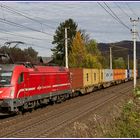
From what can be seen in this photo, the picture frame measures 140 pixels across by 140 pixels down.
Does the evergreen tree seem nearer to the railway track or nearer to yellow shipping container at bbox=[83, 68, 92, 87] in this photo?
yellow shipping container at bbox=[83, 68, 92, 87]

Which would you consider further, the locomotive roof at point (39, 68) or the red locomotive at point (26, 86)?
the locomotive roof at point (39, 68)

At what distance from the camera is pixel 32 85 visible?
2588cm

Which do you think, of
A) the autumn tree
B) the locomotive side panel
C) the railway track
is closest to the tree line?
the autumn tree

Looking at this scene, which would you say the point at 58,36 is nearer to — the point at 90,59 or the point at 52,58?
the point at 52,58

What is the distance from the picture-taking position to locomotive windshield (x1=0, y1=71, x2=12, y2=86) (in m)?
23.2

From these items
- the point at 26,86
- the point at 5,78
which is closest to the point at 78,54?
the point at 26,86

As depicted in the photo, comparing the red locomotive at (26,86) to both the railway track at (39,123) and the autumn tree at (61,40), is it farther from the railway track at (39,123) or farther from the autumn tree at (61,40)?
the autumn tree at (61,40)

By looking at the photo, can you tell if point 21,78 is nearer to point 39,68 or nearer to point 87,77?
point 39,68

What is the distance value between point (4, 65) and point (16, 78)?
1.13 m

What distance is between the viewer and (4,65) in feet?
78.4

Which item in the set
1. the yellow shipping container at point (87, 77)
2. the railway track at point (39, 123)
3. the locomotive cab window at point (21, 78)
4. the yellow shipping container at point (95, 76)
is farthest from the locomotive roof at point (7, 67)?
the yellow shipping container at point (95, 76)

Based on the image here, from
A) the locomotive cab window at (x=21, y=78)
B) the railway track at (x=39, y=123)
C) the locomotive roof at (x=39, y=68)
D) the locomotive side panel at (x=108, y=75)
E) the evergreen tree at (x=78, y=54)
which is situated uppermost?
the evergreen tree at (x=78, y=54)

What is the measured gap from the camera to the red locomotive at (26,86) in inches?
901

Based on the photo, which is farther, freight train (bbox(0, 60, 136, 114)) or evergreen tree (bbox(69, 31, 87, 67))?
evergreen tree (bbox(69, 31, 87, 67))
